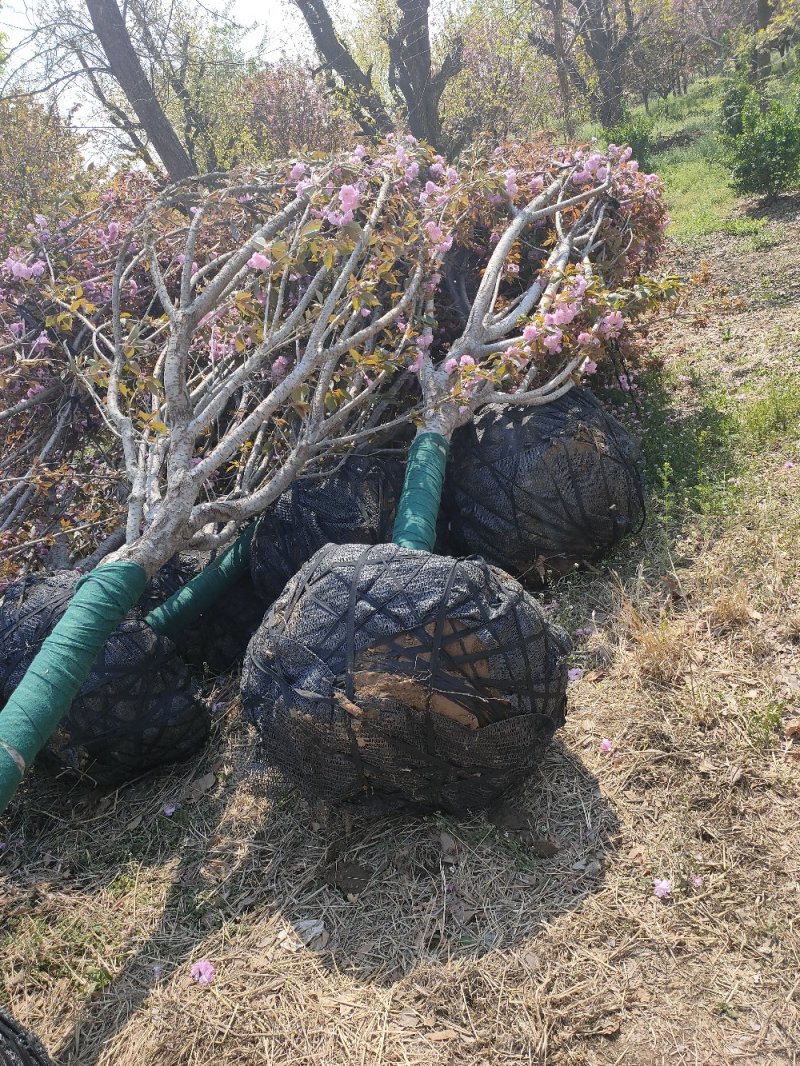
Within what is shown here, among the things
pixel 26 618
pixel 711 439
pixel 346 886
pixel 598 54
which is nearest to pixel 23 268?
pixel 26 618

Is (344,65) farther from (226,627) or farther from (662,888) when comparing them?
(662,888)

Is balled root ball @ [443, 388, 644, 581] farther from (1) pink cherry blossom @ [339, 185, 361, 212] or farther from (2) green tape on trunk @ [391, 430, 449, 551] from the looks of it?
(1) pink cherry blossom @ [339, 185, 361, 212]

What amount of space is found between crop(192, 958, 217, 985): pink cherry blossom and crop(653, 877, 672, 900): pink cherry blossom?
1.31 metres

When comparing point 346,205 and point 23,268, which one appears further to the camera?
point 23,268

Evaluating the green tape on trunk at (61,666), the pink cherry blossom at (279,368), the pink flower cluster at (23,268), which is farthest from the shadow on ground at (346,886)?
the pink flower cluster at (23,268)

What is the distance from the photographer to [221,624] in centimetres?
341

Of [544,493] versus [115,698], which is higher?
[115,698]

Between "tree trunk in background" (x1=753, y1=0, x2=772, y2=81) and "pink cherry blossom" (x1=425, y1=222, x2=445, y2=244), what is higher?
"tree trunk in background" (x1=753, y1=0, x2=772, y2=81)

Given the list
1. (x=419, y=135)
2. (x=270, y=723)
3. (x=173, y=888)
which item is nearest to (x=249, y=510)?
(x=270, y=723)

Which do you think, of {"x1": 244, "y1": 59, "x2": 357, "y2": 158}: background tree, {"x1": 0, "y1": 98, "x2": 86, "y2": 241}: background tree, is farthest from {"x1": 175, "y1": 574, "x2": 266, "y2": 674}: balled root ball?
{"x1": 244, "y1": 59, "x2": 357, "y2": 158}: background tree

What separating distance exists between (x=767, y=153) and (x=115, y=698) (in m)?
9.82

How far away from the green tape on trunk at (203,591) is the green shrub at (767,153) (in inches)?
345

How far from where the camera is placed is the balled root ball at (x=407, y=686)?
2.12 metres

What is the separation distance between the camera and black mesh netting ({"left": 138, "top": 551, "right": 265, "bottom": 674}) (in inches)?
133
